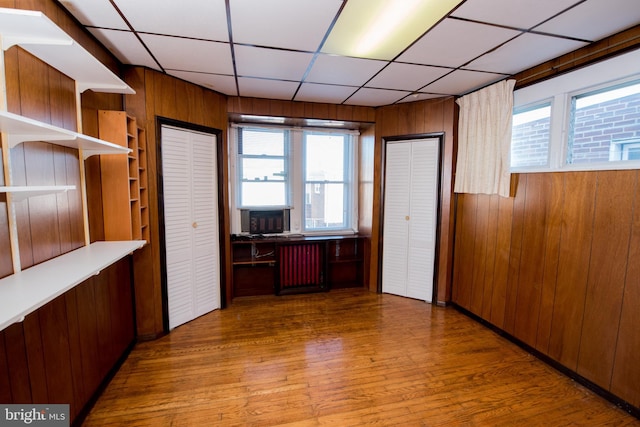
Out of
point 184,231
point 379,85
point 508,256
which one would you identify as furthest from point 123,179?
point 508,256

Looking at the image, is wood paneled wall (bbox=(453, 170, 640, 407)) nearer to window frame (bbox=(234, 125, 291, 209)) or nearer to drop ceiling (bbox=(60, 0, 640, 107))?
drop ceiling (bbox=(60, 0, 640, 107))

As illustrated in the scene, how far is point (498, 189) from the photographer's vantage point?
2.88 meters

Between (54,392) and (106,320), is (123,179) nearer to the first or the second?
(106,320)

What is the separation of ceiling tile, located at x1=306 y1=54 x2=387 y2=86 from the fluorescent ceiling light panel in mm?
115

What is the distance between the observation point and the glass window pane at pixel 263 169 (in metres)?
4.08

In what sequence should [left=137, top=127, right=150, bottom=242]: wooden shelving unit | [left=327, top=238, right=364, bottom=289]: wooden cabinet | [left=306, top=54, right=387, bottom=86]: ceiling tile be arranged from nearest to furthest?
[left=306, top=54, right=387, bottom=86]: ceiling tile < [left=137, top=127, right=150, bottom=242]: wooden shelving unit < [left=327, top=238, right=364, bottom=289]: wooden cabinet

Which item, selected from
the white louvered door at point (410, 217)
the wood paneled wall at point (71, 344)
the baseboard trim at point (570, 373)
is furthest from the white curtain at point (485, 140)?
the wood paneled wall at point (71, 344)

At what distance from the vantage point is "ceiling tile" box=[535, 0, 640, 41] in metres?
1.66

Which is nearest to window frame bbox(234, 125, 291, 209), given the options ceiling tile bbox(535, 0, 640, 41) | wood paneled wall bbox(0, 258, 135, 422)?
wood paneled wall bbox(0, 258, 135, 422)

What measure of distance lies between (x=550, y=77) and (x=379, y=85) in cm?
148

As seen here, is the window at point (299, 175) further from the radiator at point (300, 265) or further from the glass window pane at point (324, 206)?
the radiator at point (300, 265)

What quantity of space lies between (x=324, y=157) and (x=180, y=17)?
9.15 ft

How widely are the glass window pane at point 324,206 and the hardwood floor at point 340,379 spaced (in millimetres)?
1584

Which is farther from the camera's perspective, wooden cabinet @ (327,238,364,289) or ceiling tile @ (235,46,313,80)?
wooden cabinet @ (327,238,364,289)
